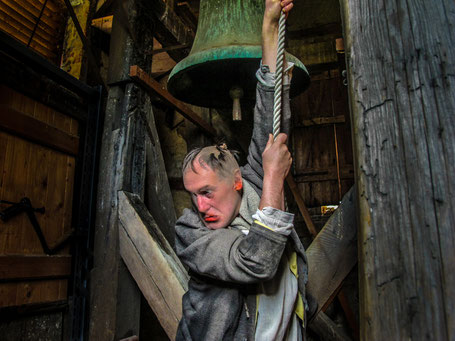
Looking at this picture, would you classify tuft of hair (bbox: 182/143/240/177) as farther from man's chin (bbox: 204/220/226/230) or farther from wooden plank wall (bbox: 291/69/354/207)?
wooden plank wall (bbox: 291/69/354/207)

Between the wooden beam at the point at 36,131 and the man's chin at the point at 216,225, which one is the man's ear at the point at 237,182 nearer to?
the man's chin at the point at 216,225

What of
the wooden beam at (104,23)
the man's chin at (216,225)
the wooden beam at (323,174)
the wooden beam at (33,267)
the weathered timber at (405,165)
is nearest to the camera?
the weathered timber at (405,165)

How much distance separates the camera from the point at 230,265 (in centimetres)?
101

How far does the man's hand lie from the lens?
40.3 inches

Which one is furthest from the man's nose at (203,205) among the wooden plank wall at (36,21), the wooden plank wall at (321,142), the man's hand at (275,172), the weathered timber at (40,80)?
the wooden plank wall at (321,142)

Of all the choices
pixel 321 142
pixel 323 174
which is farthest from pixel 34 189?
pixel 321 142

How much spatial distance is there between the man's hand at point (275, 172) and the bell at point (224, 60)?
0.71 meters

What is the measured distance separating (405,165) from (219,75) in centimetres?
134

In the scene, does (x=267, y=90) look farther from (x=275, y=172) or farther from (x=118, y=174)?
(x=118, y=174)

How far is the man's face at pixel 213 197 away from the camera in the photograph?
1168 mm

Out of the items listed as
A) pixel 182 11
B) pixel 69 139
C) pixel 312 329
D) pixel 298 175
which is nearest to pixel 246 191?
pixel 312 329

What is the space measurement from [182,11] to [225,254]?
3.16 meters

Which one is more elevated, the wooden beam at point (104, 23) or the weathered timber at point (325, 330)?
the wooden beam at point (104, 23)

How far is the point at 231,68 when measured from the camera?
1.96 metres
